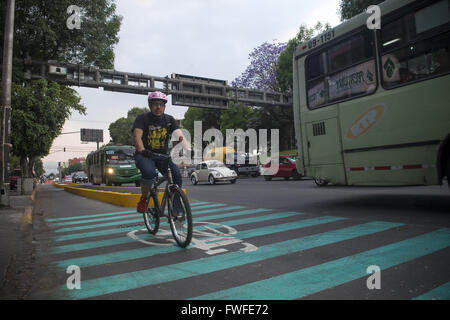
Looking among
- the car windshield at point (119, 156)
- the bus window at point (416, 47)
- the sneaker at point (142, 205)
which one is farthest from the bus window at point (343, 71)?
the car windshield at point (119, 156)

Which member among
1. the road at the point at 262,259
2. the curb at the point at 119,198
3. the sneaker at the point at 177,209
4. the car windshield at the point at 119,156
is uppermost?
the car windshield at the point at 119,156

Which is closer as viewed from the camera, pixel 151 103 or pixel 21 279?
pixel 21 279

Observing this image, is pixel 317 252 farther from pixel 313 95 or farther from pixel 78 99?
pixel 78 99

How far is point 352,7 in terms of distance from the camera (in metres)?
22.5

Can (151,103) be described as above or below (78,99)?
below

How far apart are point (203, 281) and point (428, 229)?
3.36 metres

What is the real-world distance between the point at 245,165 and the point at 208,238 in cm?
2643

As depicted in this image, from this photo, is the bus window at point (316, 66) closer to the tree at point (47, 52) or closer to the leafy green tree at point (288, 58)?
the tree at point (47, 52)

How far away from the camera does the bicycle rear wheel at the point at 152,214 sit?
4871 millimetres

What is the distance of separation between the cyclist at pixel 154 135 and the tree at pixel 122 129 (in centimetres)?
7582

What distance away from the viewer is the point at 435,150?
550 centimetres
